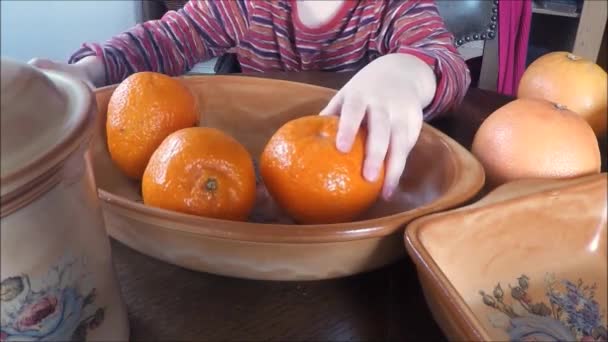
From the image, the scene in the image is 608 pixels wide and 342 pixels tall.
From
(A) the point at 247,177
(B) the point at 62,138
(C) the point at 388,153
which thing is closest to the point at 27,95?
(B) the point at 62,138

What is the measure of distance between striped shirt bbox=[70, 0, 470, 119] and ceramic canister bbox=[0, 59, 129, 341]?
501 mm

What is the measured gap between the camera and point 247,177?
1.32 feet

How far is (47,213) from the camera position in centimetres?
25

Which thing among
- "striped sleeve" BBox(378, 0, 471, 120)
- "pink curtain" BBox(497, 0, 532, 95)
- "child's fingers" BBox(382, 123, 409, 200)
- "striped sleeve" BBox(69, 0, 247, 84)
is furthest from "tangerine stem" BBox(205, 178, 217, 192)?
"pink curtain" BBox(497, 0, 532, 95)

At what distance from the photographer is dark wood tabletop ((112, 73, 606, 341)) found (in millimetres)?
363

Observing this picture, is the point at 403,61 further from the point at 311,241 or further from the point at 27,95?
the point at 27,95

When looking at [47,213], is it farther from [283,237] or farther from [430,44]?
[430,44]

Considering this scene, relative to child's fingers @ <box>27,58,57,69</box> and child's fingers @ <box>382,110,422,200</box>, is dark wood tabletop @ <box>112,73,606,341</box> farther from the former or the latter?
child's fingers @ <box>27,58,57,69</box>

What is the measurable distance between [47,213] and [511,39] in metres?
0.92

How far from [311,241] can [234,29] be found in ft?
2.01

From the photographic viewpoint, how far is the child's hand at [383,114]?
0.42 meters

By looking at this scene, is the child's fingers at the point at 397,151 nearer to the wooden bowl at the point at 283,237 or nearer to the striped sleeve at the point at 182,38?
the wooden bowl at the point at 283,237

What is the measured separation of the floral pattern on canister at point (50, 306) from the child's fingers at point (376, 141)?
A: 213 millimetres

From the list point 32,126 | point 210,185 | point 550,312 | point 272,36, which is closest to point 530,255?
point 550,312
